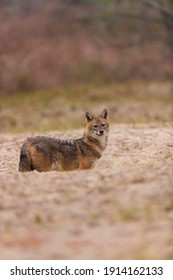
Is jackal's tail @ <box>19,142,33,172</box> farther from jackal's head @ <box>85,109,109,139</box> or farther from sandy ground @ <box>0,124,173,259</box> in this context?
jackal's head @ <box>85,109,109,139</box>

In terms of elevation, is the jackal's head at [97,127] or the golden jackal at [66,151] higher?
the jackal's head at [97,127]

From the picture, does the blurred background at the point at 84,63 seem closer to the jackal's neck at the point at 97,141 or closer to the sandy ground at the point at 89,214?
the jackal's neck at the point at 97,141

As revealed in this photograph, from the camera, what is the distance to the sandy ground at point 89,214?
8.63 metres

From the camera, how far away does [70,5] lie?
53.5m

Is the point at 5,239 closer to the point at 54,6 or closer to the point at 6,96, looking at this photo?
the point at 6,96

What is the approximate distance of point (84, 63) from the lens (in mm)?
39219

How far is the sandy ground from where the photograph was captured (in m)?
8.63

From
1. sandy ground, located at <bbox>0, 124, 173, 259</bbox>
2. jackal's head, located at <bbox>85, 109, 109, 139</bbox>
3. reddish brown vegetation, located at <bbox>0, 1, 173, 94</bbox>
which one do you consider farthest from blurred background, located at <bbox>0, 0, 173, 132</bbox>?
sandy ground, located at <bbox>0, 124, 173, 259</bbox>

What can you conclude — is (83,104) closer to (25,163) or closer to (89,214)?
(25,163)

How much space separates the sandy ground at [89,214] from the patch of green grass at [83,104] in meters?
13.0

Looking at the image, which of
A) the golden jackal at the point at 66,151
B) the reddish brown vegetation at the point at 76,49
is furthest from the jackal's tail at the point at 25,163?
the reddish brown vegetation at the point at 76,49

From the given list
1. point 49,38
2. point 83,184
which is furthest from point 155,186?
point 49,38

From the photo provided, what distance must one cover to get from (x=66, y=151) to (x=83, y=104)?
18056mm

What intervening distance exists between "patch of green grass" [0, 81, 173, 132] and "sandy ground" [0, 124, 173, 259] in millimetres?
13037
